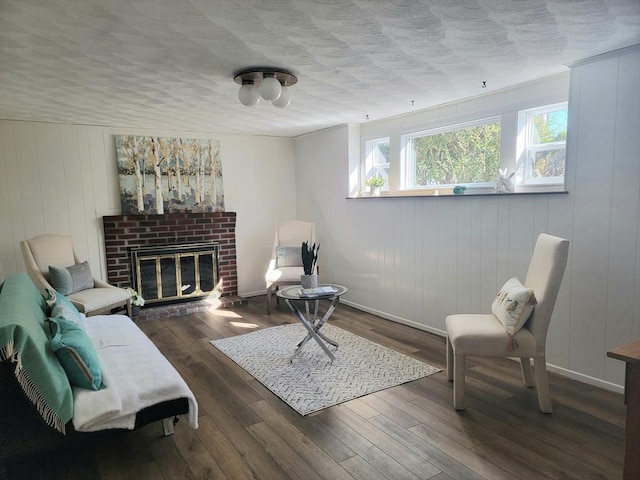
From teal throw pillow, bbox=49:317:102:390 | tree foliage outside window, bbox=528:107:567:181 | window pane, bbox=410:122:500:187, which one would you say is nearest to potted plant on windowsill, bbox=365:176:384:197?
window pane, bbox=410:122:500:187

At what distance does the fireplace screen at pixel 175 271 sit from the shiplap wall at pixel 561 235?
1.86 metres

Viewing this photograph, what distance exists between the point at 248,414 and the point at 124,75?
7.91 ft

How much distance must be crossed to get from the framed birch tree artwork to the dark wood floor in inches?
106

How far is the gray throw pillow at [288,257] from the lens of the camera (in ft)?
16.8

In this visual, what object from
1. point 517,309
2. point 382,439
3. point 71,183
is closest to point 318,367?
point 382,439

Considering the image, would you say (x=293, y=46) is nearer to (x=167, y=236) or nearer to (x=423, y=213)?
(x=423, y=213)

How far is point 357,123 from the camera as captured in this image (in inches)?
197

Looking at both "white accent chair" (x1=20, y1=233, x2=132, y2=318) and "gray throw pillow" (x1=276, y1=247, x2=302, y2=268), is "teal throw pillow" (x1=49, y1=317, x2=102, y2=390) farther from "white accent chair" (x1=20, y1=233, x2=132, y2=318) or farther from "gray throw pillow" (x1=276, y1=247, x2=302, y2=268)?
"gray throw pillow" (x1=276, y1=247, x2=302, y2=268)

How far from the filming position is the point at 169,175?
5.09m

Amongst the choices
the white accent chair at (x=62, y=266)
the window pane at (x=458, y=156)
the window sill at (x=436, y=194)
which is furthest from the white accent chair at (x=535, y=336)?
the white accent chair at (x=62, y=266)

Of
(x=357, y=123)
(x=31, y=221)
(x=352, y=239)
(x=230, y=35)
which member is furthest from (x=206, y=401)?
(x=357, y=123)

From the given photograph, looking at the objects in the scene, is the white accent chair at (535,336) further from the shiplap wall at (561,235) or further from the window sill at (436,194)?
the window sill at (436,194)

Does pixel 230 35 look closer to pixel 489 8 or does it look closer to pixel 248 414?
pixel 489 8

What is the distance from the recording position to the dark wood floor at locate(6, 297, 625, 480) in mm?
2033
